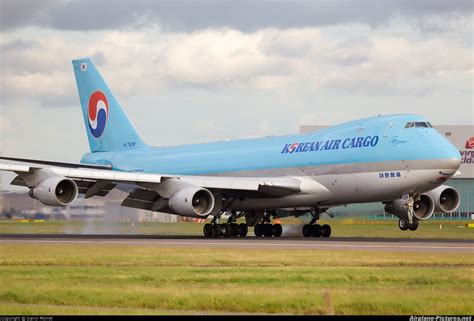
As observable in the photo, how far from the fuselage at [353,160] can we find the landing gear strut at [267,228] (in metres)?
2.15

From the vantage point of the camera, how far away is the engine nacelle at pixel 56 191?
42.5 meters

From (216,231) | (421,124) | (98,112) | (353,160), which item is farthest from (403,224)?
(98,112)

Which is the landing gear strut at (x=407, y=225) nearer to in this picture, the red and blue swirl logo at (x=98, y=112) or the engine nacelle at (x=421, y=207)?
the engine nacelle at (x=421, y=207)

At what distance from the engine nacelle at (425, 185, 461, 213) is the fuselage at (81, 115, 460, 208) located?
3.33m

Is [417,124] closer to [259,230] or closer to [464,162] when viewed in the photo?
[259,230]

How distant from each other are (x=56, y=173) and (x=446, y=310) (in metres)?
28.8

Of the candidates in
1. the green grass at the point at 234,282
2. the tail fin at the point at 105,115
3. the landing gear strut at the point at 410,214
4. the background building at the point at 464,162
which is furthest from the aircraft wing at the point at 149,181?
the background building at the point at 464,162

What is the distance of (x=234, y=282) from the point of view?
21.6m

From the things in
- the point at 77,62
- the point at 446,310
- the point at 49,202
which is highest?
the point at 77,62

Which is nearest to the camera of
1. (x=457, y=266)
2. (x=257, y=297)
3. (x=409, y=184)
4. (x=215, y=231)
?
(x=257, y=297)

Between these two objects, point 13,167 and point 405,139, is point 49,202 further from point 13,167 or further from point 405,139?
point 405,139

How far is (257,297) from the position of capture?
18.6m

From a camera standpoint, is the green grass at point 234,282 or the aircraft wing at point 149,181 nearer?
the green grass at point 234,282

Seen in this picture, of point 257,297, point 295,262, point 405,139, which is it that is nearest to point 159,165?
point 405,139
